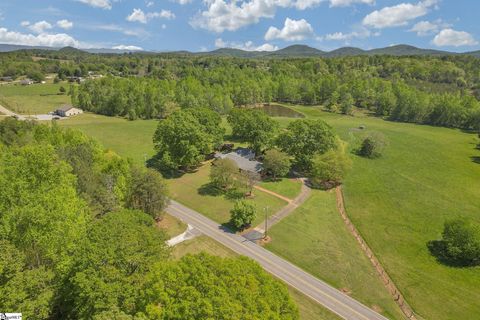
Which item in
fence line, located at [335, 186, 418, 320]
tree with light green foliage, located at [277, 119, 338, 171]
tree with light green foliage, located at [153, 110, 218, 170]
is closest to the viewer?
fence line, located at [335, 186, 418, 320]

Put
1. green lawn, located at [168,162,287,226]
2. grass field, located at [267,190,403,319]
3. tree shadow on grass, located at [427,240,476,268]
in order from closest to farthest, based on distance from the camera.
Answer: grass field, located at [267,190,403,319]
tree shadow on grass, located at [427,240,476,268]
green lawn, located at [168,162,287,226]

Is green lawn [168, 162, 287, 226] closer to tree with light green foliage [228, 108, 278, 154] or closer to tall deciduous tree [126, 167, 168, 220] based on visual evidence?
tall deciduous tree [126, 167, 168, 220]

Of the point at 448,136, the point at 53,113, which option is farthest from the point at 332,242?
the point at 53,113

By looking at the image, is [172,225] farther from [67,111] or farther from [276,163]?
[67,111]

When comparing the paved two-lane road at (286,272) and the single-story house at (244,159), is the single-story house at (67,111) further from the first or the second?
the paved two-lane road at (286,272)

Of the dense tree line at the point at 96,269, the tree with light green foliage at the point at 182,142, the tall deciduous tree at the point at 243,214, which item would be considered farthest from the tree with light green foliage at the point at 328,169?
the dense tree line at the point at 96,269

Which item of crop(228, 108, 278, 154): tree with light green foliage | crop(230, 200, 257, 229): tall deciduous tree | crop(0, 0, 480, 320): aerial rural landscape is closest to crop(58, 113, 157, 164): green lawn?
crop(0, 0, 480, 320): aerial rural landscape

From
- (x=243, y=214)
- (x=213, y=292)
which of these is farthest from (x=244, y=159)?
(x=213, y=292)
